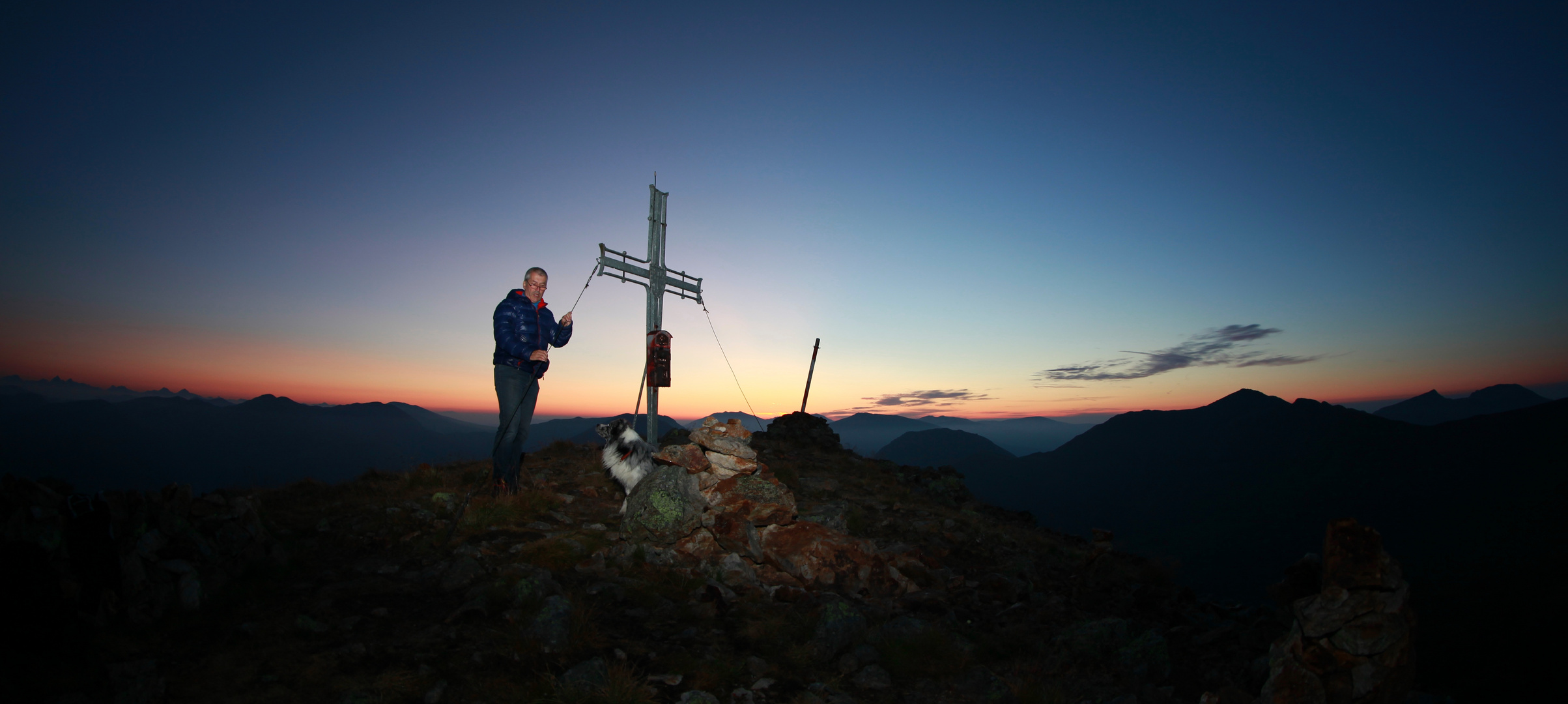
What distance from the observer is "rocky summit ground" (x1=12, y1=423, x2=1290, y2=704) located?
3916 millimetres

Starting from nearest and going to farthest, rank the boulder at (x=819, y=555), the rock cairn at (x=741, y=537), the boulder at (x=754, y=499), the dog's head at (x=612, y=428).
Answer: the rock cairn at (x=741, y=537)
the boulder at (x=819, y=555)
the boulder at (x=754, y=499)
the dog's head at (x=612, y=428)

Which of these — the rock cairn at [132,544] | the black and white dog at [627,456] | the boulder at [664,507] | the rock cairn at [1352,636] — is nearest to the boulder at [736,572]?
the boulder at [664,507]

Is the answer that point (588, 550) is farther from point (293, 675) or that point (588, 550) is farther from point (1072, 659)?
point (1072, 659)

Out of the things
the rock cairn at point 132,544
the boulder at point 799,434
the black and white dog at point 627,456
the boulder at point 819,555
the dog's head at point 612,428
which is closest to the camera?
the rock cairn at point 132,544

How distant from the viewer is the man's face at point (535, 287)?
8.34 meters

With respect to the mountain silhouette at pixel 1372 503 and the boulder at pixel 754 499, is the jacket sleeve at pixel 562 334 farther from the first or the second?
the mountain silhouette at pixel 1372 503

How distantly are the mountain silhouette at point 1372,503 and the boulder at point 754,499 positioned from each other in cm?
929

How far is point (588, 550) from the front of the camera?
23.0 feet

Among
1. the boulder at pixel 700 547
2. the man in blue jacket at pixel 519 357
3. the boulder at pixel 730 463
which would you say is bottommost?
the boulder at pixel 700 547

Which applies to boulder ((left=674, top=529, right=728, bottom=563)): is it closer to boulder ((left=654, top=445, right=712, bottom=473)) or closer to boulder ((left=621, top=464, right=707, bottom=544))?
boulder ((left=621, top=464, right=707, bottom=544))

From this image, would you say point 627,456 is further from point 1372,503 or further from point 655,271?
point 1372,503

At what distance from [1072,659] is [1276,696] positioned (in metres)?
1.69

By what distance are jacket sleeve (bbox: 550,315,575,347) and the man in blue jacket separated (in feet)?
0.04

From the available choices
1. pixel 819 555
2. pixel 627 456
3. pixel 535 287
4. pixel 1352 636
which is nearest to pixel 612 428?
pixel 627 456
